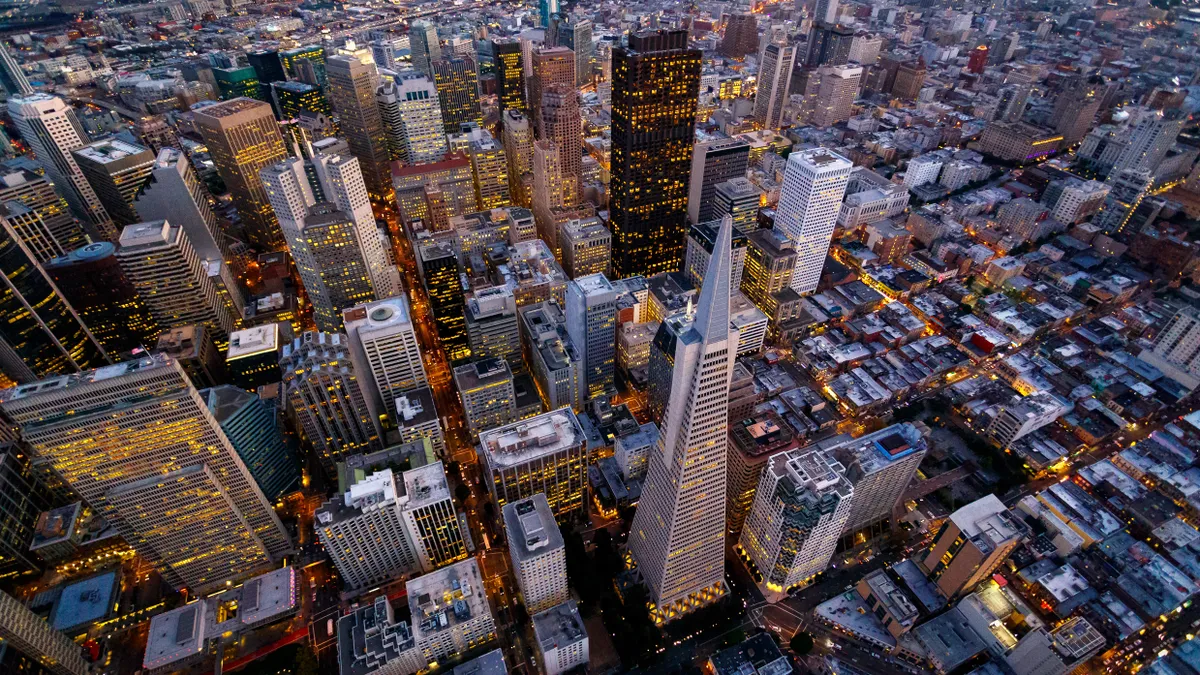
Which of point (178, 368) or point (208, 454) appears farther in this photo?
point (208, 454)

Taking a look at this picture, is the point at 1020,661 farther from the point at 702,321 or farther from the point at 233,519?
the point at 233,519

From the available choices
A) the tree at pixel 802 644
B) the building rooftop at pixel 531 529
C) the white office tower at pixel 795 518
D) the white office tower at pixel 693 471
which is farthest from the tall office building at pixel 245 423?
the tree at pixel 802 644

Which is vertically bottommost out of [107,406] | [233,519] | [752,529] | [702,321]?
[752,529]

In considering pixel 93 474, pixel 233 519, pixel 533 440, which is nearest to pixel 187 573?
pixel 233 519

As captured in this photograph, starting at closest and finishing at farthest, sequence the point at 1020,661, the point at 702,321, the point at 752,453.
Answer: the point at 702,321 → the point at 1020,661 → the point at 752,453

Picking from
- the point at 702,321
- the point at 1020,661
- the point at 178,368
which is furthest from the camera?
the point at 1020,661

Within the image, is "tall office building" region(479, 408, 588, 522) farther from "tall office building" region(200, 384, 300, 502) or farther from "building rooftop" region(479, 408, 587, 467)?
"tall office building" region(200, 384, 300, 502)

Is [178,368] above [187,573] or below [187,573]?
above

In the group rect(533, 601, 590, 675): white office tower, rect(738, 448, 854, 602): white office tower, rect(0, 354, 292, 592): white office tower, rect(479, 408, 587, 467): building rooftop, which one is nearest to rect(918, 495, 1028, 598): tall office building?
rect(738, 448, 854, 602): white office tower
